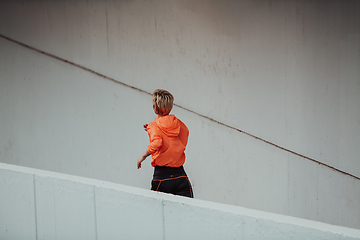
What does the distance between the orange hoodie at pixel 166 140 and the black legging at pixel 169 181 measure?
0.07m

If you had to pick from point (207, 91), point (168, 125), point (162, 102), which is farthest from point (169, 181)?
point (207, 91)

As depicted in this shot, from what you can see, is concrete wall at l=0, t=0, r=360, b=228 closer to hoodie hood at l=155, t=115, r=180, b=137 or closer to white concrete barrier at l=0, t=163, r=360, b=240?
hoodie hood at l=155, t=115, r=180, b=137

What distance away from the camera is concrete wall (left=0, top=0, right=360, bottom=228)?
4.52m

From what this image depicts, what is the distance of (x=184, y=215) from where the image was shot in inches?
87.1

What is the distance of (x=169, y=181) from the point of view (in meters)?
3.48

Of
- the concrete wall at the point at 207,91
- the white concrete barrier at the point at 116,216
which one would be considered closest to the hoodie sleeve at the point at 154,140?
the white concrete barrier at the point at 116,216

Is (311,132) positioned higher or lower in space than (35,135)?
lower

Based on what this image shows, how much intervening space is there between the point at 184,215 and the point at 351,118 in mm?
3025

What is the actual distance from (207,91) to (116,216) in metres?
3.01

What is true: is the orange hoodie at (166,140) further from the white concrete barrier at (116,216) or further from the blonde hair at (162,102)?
the white concrete barrier at (116,216)

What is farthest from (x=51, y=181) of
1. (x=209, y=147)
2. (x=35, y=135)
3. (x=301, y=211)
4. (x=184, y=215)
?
(x=35, y=135)

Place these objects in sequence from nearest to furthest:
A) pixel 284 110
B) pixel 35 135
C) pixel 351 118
A: pixel 351 118 < pixel 284 110 < pixel 35 135

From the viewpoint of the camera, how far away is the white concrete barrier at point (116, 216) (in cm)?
195

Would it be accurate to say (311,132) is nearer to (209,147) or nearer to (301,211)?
(301,211)
